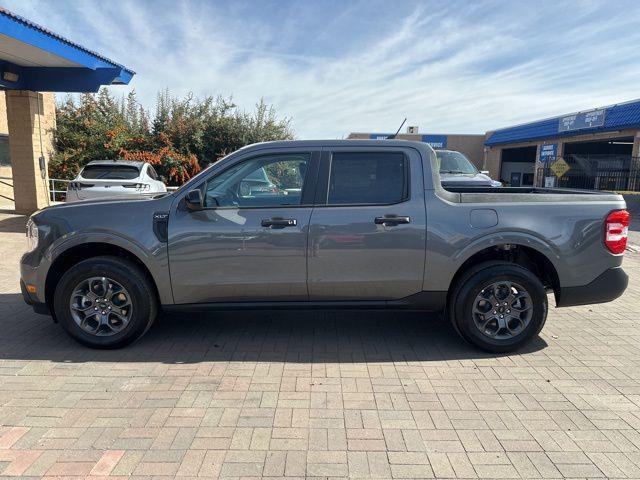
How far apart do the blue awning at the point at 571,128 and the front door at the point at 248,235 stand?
24.6 metres

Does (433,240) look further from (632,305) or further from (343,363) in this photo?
(632,305)

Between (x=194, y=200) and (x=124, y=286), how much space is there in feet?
3.30

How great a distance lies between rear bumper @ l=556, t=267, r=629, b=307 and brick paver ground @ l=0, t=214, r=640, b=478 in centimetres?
53

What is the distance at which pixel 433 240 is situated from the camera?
3986 millimetres

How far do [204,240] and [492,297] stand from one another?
264 cm

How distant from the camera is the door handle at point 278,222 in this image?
12.9ft

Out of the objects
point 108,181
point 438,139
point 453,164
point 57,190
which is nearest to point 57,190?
point 57,190

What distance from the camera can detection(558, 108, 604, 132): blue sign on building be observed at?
25.2 metres

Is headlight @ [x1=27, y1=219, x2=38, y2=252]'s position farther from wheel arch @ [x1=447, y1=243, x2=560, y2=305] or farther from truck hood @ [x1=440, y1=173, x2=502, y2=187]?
truck hood @ [x1=440, y1=173, x2=502, y2=187]

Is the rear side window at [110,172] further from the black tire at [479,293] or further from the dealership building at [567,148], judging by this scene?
the black tire at [479,293]

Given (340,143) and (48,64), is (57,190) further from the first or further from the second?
(340,143)

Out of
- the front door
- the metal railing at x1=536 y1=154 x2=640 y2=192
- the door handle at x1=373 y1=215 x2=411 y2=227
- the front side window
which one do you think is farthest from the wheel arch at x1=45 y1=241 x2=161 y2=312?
the metal railing at x1=536 y1=154 x2=640 y2=192

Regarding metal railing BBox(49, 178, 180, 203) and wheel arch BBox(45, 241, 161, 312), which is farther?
metal railing BBox(49, 178, 180, 203)

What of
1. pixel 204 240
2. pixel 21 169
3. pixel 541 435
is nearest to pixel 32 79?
pixel 21 169
